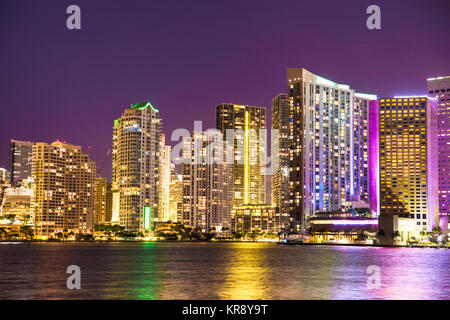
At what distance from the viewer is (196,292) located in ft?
195

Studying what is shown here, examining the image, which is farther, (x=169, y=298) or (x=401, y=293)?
(x=401, y=293)

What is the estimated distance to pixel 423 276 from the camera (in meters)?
83.0

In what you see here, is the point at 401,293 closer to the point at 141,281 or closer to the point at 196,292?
the point at 196,292

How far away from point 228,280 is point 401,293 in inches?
889
